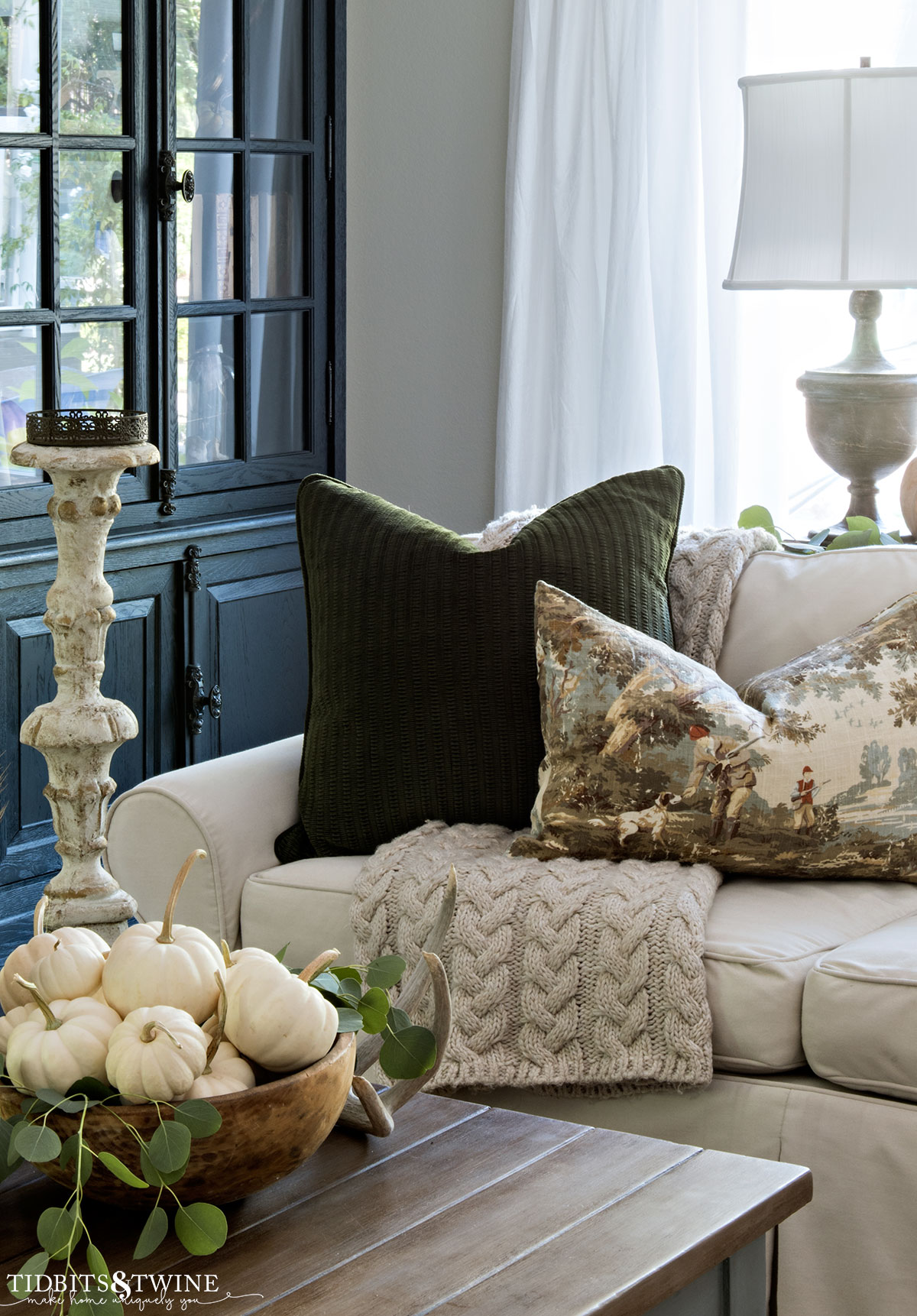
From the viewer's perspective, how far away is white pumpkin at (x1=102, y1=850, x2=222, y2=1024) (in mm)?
1002

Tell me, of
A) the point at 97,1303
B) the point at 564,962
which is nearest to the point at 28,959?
the point at 97,1303

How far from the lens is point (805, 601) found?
83.4 inches

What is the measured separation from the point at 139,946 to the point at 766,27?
2.72 meters

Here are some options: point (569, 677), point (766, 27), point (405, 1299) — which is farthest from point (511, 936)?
point (766, 27)

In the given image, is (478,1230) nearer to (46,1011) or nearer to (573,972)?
(46,1011)

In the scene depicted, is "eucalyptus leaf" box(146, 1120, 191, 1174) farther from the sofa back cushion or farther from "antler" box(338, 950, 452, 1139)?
the sofa back cushion

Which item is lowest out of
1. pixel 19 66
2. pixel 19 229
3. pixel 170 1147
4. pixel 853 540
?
pixel 170 1147

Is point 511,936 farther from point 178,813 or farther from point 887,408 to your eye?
point 887,408

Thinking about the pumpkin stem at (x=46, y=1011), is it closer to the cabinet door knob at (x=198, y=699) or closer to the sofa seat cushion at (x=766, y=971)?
the sofa seat cushion at (x=766, y=971)

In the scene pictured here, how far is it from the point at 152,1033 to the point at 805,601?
1.37 meters

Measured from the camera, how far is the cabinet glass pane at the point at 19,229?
287cm

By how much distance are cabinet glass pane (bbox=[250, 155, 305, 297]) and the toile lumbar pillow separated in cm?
183

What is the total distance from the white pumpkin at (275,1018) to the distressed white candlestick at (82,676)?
0.95 m

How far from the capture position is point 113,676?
3.10 m
